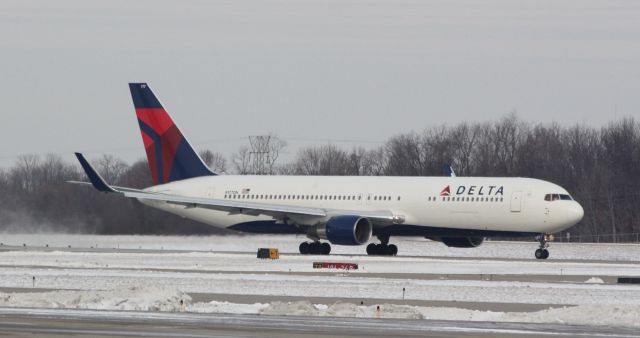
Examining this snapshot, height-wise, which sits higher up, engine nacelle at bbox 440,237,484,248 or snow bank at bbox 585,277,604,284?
engine nacelle at bbox 440,237,484,248

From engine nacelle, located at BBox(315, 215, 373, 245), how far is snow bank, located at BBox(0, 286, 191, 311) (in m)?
25.5

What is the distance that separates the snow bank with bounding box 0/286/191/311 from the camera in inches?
981

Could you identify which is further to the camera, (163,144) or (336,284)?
(163,144)

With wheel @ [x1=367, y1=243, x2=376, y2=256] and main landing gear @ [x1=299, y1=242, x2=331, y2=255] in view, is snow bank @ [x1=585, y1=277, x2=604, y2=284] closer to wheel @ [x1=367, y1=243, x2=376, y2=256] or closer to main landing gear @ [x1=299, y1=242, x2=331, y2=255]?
wheel @ [x1=367, y1=243, x2=376, y2=256]

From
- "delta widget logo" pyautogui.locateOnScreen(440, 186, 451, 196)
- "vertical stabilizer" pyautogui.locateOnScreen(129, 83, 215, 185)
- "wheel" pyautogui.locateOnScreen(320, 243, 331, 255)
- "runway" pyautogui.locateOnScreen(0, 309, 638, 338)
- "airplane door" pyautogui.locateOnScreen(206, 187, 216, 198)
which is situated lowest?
"runway" pyautogui.locateOnScreen(0, 309, 638, 338)

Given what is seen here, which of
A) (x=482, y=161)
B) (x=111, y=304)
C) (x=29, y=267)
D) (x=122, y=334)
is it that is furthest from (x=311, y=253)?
(x=482, y=161)

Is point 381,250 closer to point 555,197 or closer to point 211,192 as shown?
point 555,197

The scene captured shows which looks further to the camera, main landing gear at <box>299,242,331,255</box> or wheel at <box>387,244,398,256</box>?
→ wheel at <box>387,244,398,256</box>

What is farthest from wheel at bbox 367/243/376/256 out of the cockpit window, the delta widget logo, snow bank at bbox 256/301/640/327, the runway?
the runway

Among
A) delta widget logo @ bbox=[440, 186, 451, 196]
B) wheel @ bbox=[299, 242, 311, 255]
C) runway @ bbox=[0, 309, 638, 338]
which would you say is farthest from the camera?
wheel @ bbox=[299, 242, 311, 255]

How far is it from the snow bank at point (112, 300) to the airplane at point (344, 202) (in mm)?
25915

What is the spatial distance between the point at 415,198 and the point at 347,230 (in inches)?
132

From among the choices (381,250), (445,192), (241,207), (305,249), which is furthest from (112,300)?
(381,250)

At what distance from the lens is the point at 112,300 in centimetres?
2550
